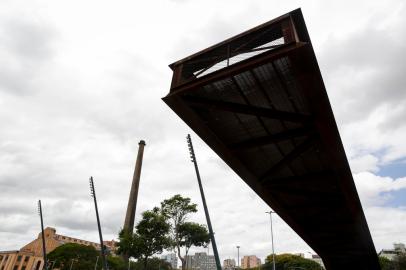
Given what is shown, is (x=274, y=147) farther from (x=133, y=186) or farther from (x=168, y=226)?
(x=133, y=186)

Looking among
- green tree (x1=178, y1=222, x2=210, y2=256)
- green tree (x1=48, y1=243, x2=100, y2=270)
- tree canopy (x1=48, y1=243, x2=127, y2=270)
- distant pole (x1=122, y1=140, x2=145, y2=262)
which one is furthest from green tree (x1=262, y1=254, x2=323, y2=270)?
green tree (x1=178, y1=222, x2=210, y2=256)

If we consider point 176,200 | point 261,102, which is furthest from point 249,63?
point 176,200

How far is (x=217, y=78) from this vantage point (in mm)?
6539

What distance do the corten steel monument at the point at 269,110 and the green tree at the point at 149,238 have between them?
31.2 m

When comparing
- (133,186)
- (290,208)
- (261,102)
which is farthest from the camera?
(133,186)

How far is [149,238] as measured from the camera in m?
41.8

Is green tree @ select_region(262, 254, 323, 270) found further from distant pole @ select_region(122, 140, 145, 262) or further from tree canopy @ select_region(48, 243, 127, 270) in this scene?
distant pole @ select_region(122, 140, 145, 262)

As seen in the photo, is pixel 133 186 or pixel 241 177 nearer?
pixel 241 177

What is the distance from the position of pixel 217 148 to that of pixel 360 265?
22.8 meters

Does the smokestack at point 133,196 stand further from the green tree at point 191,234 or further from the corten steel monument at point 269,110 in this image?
the corten steel monument at point 269,110

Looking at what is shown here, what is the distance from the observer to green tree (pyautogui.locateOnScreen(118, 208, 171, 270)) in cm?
4147

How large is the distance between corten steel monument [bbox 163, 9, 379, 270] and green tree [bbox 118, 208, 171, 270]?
3118 centimetres

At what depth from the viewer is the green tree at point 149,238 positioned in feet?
136

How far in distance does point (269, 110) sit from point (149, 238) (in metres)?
38.5
